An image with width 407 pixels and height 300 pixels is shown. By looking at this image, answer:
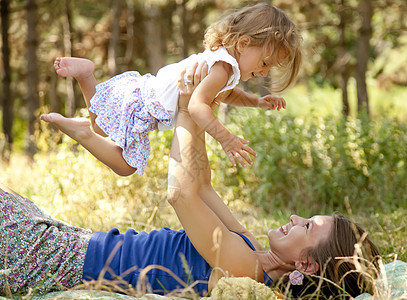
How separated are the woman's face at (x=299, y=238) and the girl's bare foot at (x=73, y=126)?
1.10m

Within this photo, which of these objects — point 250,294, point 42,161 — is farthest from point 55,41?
point 250,294

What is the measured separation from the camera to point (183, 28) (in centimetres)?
962

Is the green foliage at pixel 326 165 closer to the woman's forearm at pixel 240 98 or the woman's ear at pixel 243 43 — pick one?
the woman's forearm at pixel 240 98

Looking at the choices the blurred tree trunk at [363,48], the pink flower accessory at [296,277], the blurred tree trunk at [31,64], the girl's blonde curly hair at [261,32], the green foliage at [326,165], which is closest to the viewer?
the pink flower accessory at [296,277]

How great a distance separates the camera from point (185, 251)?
8.16 feet

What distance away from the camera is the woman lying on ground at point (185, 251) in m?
2.36

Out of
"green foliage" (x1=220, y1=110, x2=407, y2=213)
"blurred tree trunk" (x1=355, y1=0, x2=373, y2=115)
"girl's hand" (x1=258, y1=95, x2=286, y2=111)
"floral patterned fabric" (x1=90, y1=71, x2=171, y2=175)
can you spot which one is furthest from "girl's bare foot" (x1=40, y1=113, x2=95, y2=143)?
"blurred tree trunk" (x1=355, y1=0, x2=373, y2=115)

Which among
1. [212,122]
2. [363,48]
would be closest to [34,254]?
[212,122]

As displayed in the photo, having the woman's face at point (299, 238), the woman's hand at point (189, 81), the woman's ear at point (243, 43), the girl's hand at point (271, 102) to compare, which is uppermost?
the woman's ear at point (243, 43)

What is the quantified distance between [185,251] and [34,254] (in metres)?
0.69

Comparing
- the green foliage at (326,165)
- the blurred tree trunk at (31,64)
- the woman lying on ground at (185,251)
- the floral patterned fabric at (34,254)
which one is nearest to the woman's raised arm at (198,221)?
the woman lying on ground at (185,251)

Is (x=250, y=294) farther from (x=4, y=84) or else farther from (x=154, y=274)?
(x=4, y=84)

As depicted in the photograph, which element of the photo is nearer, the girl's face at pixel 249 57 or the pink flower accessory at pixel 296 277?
the pink flower accessory at pixel 296 277

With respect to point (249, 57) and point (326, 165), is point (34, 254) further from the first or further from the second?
point (326, 165)
